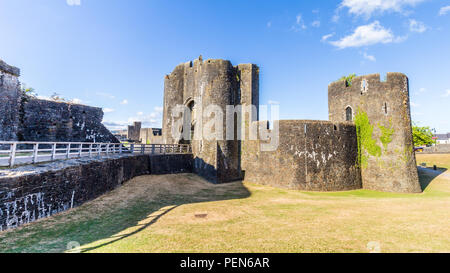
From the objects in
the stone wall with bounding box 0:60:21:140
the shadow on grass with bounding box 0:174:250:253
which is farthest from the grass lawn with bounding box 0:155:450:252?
the stone wall with bounding box 0:60:21:140

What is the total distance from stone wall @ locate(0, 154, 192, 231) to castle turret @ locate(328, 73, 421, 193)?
17305 millimetres

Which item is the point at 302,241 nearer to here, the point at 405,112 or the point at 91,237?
the point at 91,237

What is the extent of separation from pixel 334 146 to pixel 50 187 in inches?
630

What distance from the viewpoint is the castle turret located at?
14.4 m

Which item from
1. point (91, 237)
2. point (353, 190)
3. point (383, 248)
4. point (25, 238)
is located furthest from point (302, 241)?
point (353, 190)

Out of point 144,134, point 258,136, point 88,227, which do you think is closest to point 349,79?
point 258,136

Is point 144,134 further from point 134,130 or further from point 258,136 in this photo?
point 258,136

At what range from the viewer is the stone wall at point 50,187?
5.52m

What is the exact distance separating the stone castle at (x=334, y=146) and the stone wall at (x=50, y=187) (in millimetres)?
8691

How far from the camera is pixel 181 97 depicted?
75.3 feet

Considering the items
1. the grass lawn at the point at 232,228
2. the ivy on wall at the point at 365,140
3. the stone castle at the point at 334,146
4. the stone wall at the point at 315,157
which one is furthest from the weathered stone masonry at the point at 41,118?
the ivy on wall at the point at 365,140

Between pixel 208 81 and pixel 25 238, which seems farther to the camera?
pixel 208 81

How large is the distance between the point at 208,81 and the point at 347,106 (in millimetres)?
A: 11782
